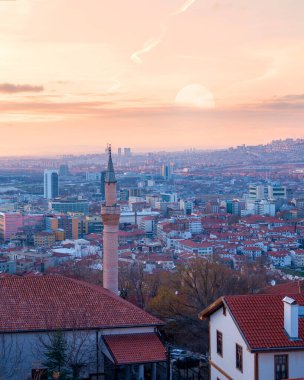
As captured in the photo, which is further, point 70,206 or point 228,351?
point 70,206

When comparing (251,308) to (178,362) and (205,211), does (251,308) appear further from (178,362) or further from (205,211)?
(205,211)

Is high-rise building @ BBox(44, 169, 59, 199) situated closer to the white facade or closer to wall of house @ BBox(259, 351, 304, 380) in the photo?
the white facade

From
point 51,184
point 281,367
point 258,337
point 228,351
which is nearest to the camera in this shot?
point 281,367

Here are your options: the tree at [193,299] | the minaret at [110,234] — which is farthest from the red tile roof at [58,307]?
the minaret at [110,234]

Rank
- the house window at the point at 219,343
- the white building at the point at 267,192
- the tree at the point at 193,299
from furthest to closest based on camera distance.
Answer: the white building at the point at 267,192 < the tree at the point at 193,299 < the house window at the point at 219,343

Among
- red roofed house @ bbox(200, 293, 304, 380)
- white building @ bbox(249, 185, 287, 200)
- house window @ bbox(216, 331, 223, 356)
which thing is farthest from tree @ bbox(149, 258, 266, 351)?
white building @ bbox(249, 185, 287, 200)

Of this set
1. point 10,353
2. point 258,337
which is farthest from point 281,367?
point 10,353

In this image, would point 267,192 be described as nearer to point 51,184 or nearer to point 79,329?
point 51,184

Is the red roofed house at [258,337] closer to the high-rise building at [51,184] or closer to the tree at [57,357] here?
the tree at [57,357]
